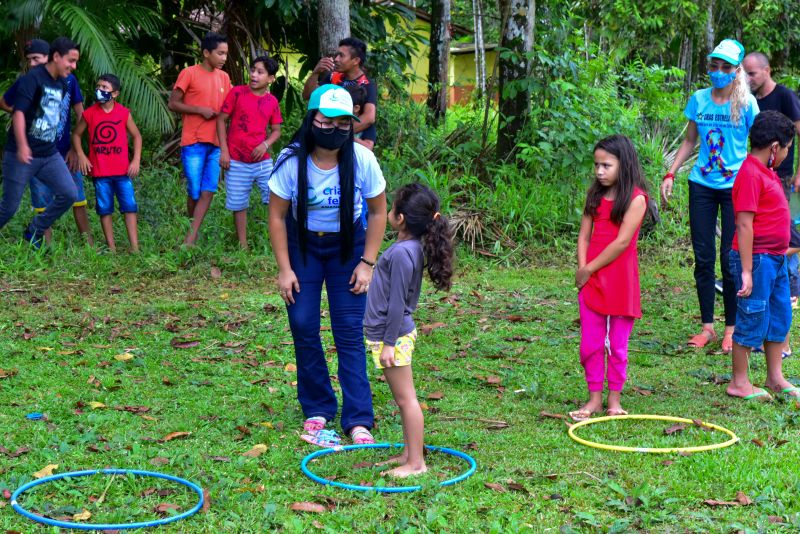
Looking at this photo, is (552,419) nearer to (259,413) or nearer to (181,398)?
(259,413)

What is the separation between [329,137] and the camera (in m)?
4.70

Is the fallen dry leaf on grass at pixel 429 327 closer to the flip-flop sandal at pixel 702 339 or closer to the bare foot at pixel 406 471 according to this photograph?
the flip-flop sandal at pixel 702 339

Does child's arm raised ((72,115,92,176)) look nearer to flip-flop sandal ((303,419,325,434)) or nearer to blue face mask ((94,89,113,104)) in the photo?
blue face mask ((94,89,113,104))

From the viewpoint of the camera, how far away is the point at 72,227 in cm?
1055

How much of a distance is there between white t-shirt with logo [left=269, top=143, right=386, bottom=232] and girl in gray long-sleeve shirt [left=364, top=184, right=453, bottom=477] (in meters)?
0.46

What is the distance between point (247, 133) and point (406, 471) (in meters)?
5.87

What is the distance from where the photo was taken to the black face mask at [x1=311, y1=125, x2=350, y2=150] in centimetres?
469

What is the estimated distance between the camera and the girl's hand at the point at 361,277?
4.93m

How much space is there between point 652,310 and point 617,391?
10.3 feet

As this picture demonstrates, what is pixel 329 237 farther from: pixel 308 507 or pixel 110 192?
pixel 110 192

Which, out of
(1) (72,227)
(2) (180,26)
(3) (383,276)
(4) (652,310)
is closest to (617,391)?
(3) (383,276)

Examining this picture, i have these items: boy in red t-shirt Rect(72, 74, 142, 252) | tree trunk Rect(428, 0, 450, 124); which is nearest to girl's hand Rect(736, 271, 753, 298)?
boy in red t-shirt Rect(72, 74, 142, 252)

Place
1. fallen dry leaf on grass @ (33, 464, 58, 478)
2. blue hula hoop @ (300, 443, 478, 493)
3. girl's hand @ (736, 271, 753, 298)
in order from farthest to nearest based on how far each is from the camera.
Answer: girl's hand @ (736, 271, 753, 298) → fallen dry leaf on grass @ (33, 464, 58, 478) → blue hula hoop @ (300, 443, 478, 493)

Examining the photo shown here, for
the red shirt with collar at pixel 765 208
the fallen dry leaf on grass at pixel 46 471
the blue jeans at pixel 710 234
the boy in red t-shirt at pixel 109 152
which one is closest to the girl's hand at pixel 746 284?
the red shirt with collar at pixel 765 208
